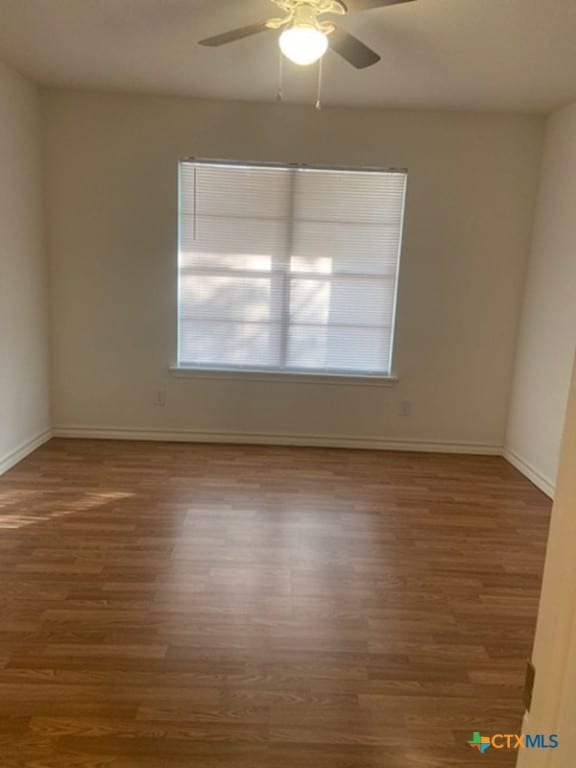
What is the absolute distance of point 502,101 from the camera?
3.61 m

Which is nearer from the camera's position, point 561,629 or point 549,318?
point 561,629

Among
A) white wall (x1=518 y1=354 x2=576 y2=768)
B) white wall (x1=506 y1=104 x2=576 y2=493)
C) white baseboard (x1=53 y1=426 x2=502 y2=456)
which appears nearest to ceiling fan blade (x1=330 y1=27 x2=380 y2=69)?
white wall (x1=506 y1=104 x2=576 y2=493)

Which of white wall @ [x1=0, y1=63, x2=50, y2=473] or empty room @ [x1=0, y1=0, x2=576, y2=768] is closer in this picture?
empty room @ [x1=0, y1=0, x2=576, y2=768]

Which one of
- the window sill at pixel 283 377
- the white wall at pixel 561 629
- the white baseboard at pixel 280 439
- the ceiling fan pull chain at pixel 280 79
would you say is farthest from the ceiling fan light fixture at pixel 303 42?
the white baseboard at pixel 280 439

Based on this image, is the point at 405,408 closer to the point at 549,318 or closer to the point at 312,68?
the point at 549,318

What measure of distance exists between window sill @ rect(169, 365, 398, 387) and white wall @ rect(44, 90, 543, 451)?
0.06m

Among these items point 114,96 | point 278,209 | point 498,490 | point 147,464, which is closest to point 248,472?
point 147,464

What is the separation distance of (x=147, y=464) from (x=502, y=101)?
12.4 feet

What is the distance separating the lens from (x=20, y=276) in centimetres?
370

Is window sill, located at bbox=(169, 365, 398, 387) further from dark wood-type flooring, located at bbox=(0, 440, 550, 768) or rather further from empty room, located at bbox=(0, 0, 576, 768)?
dark wood-type flooring, located at bbox=(0, 440, 550, 768)

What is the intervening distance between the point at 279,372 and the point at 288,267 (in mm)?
896

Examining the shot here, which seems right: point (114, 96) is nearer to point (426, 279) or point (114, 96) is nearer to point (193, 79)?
point (193, 79)

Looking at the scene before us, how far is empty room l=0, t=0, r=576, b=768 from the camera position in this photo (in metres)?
1.77

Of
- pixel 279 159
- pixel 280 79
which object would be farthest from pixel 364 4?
pixel 279 159
